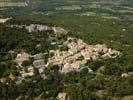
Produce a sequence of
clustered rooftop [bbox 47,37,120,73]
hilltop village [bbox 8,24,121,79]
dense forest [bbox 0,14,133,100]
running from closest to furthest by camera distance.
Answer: dense forest [bbox 0,14,133,100]
hilltop village [bbox 8,24,121,79]
clustered rooftop [bbox 47,37,120,73]

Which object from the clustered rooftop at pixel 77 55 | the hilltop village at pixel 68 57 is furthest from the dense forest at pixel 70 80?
the clustered rooftop at pixel 77 55

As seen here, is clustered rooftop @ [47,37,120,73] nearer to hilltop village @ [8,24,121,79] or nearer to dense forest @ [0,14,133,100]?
hilltop village @ [8,24,121,79]

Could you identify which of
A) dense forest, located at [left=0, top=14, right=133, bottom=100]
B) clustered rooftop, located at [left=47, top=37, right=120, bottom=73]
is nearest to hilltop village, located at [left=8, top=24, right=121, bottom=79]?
clustered rooftop, located at [left=47, top=37, right=120, bottom=73]

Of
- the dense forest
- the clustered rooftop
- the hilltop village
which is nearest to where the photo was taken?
the dense forest

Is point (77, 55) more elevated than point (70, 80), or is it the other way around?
point (77, 55)

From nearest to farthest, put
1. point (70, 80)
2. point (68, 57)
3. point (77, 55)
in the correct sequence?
point (70, 80) → point (68, 57) → point (77, 55)

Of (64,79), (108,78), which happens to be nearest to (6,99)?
(64,79)

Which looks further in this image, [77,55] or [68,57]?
[77,55]

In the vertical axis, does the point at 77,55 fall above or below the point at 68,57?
above

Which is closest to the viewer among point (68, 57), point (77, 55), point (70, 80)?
point (70, 80)

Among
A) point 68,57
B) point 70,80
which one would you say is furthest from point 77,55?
point 70,80

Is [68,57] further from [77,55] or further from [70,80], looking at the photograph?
[70,80]

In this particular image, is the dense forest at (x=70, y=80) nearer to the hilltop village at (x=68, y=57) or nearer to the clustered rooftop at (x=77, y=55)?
the hilltop village at (x=68, y=57)
